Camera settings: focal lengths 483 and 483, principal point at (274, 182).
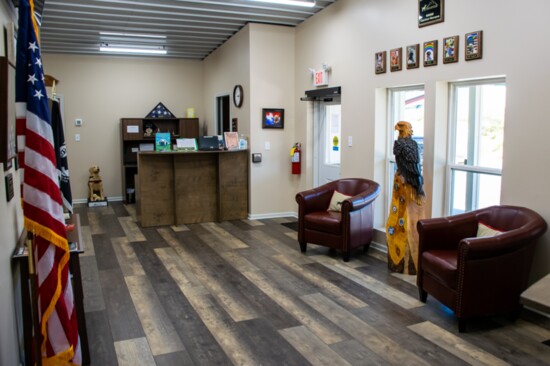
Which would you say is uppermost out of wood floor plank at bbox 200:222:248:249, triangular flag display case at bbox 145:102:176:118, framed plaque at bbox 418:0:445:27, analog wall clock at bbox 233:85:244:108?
framed plaque at bbox 418:0:445:27

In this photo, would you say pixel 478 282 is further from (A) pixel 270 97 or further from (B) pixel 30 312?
(A) pixel 270 97

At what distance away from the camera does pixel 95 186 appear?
8.97m

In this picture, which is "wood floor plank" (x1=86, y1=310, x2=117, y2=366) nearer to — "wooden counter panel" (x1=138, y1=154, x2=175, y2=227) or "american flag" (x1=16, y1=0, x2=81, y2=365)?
"american flag" (x1=16, y1=0, x2=81, y2=365)

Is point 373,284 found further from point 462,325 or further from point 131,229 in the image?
point 131,229

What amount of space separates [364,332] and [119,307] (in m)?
1.96

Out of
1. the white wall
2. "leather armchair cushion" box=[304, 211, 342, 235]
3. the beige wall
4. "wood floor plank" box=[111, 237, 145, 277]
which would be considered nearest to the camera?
the white wall

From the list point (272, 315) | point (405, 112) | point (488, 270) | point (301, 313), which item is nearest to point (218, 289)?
point (272, 315)

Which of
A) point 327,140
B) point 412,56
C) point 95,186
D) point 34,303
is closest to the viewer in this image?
point 34,303

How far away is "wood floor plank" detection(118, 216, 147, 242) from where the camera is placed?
20.6ft

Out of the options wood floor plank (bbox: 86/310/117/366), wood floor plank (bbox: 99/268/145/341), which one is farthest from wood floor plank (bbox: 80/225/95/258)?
wood floor plank (bbox: 86/310/117/366)

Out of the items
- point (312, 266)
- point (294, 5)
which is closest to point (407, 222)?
point (312, 266)

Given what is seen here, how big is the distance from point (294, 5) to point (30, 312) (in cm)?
478

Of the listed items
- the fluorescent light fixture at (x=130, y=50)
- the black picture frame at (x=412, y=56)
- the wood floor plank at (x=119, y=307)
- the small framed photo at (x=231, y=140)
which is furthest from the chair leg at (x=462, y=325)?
the fluorescent light fixture at (x=130, y=50)

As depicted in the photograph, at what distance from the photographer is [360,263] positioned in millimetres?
5062
